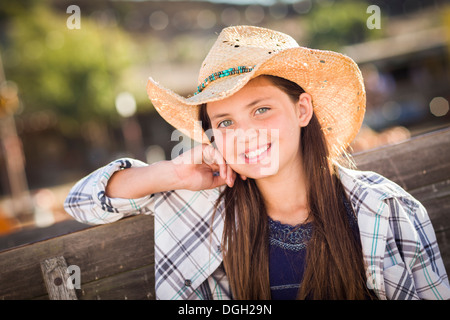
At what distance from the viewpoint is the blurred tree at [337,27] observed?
26312 millimetres

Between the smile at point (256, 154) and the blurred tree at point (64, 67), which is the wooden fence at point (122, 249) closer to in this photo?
the smile at point (256, 154)

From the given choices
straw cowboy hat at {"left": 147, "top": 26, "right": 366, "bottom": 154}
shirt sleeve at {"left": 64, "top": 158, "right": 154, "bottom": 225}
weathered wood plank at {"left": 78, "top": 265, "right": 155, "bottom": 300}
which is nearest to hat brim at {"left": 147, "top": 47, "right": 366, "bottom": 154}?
straw cowboy hat at {"left": 147, "top": 26, "right": 366, "bottom": 154}

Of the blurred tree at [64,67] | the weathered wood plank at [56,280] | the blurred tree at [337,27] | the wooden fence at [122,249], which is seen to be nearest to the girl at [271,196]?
the wooden fence at [122,249]

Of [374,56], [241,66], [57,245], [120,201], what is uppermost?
[374,56]

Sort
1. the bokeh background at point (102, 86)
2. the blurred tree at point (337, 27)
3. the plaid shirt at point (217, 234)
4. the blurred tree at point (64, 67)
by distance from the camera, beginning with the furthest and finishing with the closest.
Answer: the blurred tree at point (337, 27) < the blurred tree at point (64, 67) < the bokeh background at point (102, 86) < the plaid shirt at point (217, 234)

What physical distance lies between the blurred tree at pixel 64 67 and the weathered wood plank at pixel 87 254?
13.1 meters

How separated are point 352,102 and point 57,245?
149cm

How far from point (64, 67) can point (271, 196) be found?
14.0 m

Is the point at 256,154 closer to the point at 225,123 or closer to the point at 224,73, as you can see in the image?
the point at 225,123

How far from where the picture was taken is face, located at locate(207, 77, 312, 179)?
5.09 ft
